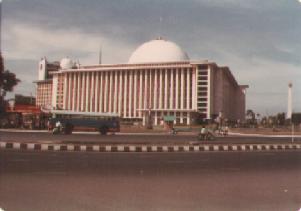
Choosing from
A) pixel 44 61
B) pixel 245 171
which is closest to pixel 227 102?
pixel 44 61

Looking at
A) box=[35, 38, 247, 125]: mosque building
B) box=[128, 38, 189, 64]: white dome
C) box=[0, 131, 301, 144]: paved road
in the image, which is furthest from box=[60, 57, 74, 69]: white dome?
box=[0, 131, 301, 144]: paved road

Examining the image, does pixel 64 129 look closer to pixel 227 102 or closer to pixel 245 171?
pixel 245 171

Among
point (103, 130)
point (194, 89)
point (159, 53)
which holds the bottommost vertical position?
point (103, 130)

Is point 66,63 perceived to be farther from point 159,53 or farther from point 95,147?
point 95,147

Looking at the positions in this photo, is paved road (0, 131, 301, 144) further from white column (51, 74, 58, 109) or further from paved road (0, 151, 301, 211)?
white column (51, 74, 58, 109)

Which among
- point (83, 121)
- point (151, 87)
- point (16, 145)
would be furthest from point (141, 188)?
point (151, 87)

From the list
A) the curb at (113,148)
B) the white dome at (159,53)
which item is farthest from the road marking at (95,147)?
the white dome at (159,53)
